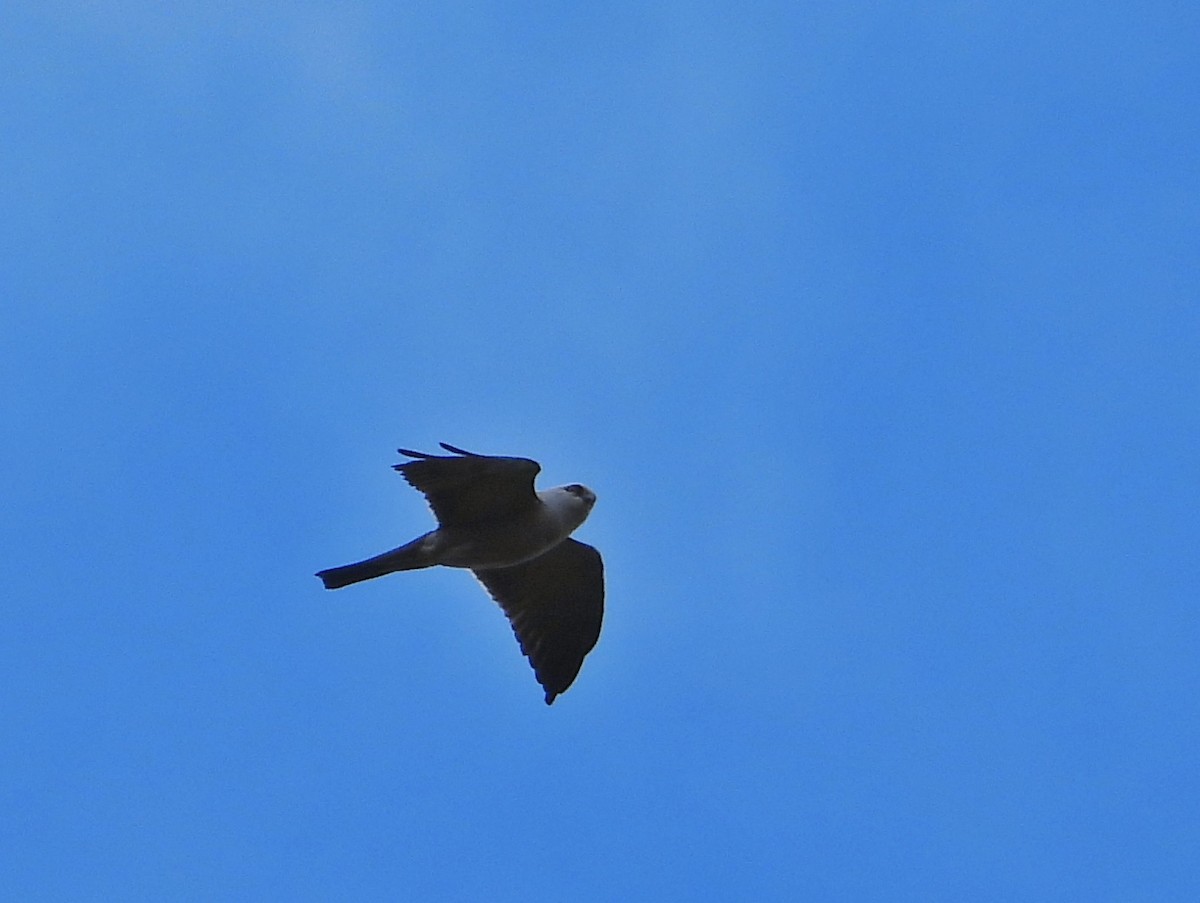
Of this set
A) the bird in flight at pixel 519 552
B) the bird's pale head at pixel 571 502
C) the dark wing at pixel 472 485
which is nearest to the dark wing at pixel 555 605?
the bird in flight at pixel 519 552

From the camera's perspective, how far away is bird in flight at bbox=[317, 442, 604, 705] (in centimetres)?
1270

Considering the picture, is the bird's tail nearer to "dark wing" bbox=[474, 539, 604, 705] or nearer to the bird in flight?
the bird in flight

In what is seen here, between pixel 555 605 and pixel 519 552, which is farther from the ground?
pixel 555 605

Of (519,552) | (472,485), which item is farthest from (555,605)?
(472,485)

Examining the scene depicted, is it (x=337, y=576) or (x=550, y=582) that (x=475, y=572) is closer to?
(x=550, y=582)

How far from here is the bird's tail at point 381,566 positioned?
12.9 meters

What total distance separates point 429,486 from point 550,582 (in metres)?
2.23

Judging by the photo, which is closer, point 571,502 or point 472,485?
point 472,485

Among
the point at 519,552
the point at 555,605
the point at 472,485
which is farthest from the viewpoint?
the point at 555,605

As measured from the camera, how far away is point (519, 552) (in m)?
13.3

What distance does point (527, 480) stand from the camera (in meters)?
12.8

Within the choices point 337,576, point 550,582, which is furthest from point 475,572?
point 337,576

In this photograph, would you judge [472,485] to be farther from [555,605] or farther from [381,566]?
[555,605]

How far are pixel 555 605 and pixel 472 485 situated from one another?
223 centimetres
